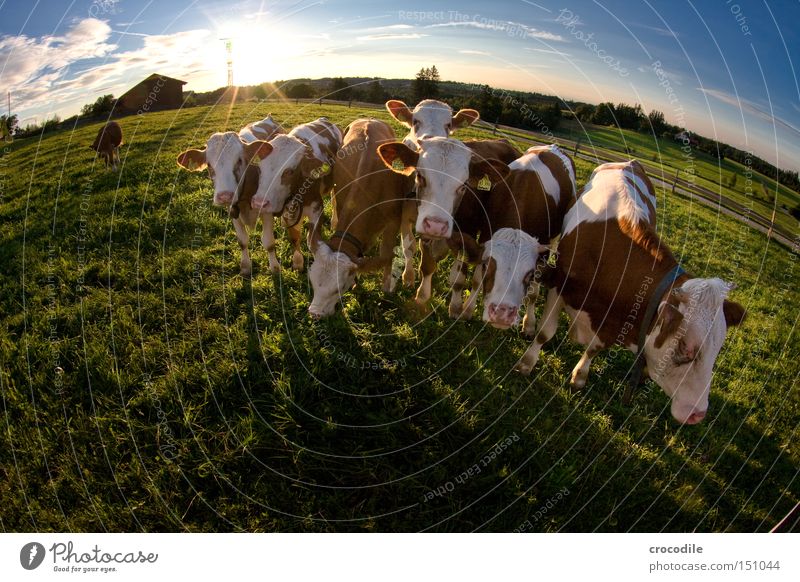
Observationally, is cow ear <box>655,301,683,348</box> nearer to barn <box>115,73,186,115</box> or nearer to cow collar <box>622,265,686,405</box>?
cow collar <box>622,265,686,405</box>

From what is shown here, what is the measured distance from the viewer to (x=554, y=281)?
15.5 feet

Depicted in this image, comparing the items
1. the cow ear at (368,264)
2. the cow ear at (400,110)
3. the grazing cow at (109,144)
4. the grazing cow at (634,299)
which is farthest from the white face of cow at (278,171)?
the grazing cow at (109,144)

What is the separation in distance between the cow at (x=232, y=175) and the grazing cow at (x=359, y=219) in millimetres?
1249

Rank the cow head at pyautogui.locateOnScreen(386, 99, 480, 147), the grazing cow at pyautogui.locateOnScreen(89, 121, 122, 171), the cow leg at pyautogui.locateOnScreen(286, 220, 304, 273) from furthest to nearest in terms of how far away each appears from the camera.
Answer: the grazing cow at pyautogui.locateOnScreen(89, 121, 122, 171), the cow leg at pyautogui.locateOnScreen(286, 220, 304, 273), the cow head at pyautogui.locateOnScreen(386, 99, 480, 147)

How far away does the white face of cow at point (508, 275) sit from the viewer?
13.4ft

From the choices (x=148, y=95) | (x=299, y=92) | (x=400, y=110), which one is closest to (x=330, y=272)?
(x=400, y=110)

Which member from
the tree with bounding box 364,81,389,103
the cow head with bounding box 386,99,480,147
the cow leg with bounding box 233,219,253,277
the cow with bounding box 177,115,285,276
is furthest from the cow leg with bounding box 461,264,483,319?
the tree with bounding box 364,81,389,103

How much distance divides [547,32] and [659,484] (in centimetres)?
453

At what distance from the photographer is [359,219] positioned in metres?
5.31

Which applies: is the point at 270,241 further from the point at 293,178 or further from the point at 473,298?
the point at 473,298

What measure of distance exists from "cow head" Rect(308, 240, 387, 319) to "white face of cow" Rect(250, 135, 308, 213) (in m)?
1.29

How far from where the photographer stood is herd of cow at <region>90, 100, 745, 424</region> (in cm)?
365
